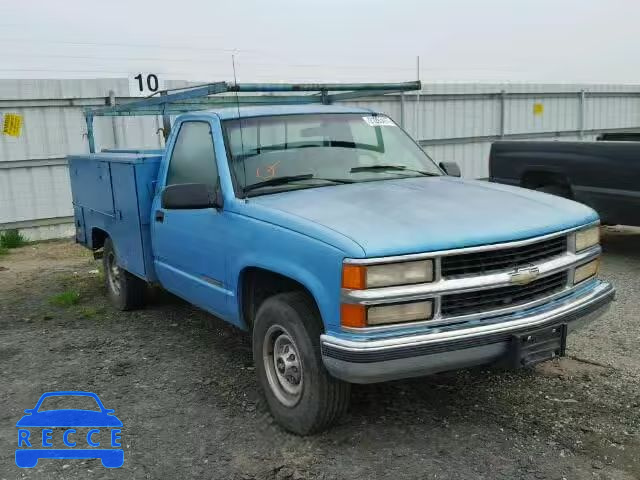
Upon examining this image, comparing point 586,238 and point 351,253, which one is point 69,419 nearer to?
point 351,253

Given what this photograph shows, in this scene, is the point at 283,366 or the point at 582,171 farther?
the point at 582,171

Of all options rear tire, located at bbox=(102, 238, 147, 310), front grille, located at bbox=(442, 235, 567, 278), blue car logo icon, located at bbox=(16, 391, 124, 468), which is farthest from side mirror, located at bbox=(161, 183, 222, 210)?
rear tire, located at bbox=(102, 238, 147, 310)

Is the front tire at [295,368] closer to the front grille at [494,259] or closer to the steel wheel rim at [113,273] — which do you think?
the front grille at [494,259]

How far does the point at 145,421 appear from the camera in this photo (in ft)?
12.6

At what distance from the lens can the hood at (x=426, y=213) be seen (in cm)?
303

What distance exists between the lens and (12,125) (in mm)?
10023

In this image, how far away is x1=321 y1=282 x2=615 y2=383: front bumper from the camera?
2.93 meters

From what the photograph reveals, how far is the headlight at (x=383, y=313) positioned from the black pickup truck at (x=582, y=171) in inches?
204

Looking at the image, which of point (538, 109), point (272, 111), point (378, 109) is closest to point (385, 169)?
point (272, 111)

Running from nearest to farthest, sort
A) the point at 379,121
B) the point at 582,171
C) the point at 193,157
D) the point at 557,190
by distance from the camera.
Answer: the point at 193,157, the point at 379,121, the point at 582,171, the point at 557,190

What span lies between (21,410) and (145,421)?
0.87 m

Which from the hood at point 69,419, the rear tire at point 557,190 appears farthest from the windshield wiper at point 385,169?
the rear tire at point 557,190

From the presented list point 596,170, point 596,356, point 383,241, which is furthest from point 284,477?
point 596,170

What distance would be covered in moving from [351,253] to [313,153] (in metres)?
1.49
